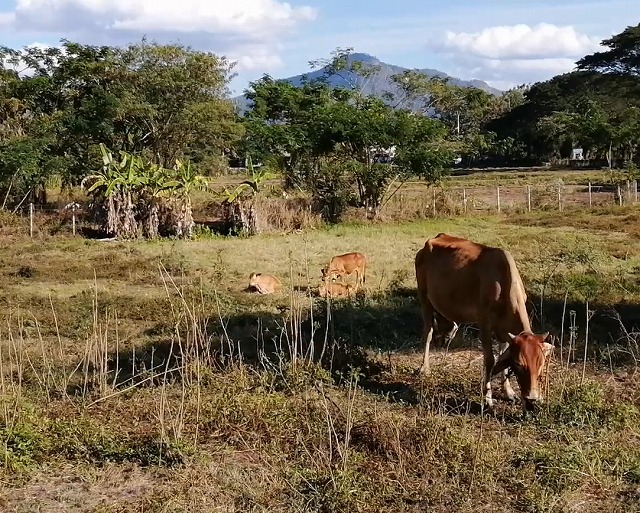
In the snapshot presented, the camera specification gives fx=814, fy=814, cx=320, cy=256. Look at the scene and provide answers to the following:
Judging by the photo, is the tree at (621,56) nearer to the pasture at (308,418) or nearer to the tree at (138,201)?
the tree at (138,201)

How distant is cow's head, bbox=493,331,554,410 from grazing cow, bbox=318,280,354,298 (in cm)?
546

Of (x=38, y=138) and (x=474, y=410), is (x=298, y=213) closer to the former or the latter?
(x=38, y=138)

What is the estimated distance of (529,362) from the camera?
239 inches

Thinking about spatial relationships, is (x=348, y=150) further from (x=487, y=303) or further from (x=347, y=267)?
(x=487, y=303)

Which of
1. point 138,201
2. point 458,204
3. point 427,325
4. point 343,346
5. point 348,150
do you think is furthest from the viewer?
point 458,204

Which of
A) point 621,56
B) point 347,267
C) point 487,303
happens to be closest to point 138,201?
point 347,267

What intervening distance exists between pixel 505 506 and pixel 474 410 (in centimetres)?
173

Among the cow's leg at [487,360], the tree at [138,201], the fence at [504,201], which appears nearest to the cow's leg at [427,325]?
the cow's leg at [487,360]

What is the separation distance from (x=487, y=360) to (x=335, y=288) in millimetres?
5414

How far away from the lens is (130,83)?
2439cm

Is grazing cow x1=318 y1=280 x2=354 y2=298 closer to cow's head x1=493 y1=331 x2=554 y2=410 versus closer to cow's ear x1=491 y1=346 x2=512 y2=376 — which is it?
cow's ear x1=491 y1=346 x2=512 y2=376

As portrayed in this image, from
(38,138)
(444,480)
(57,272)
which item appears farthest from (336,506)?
(38,138)

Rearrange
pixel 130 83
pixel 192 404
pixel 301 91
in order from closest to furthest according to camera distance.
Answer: pixel 192 404 < pixel 130 83 < pixel 301 91

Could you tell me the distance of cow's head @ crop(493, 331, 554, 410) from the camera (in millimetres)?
6066
